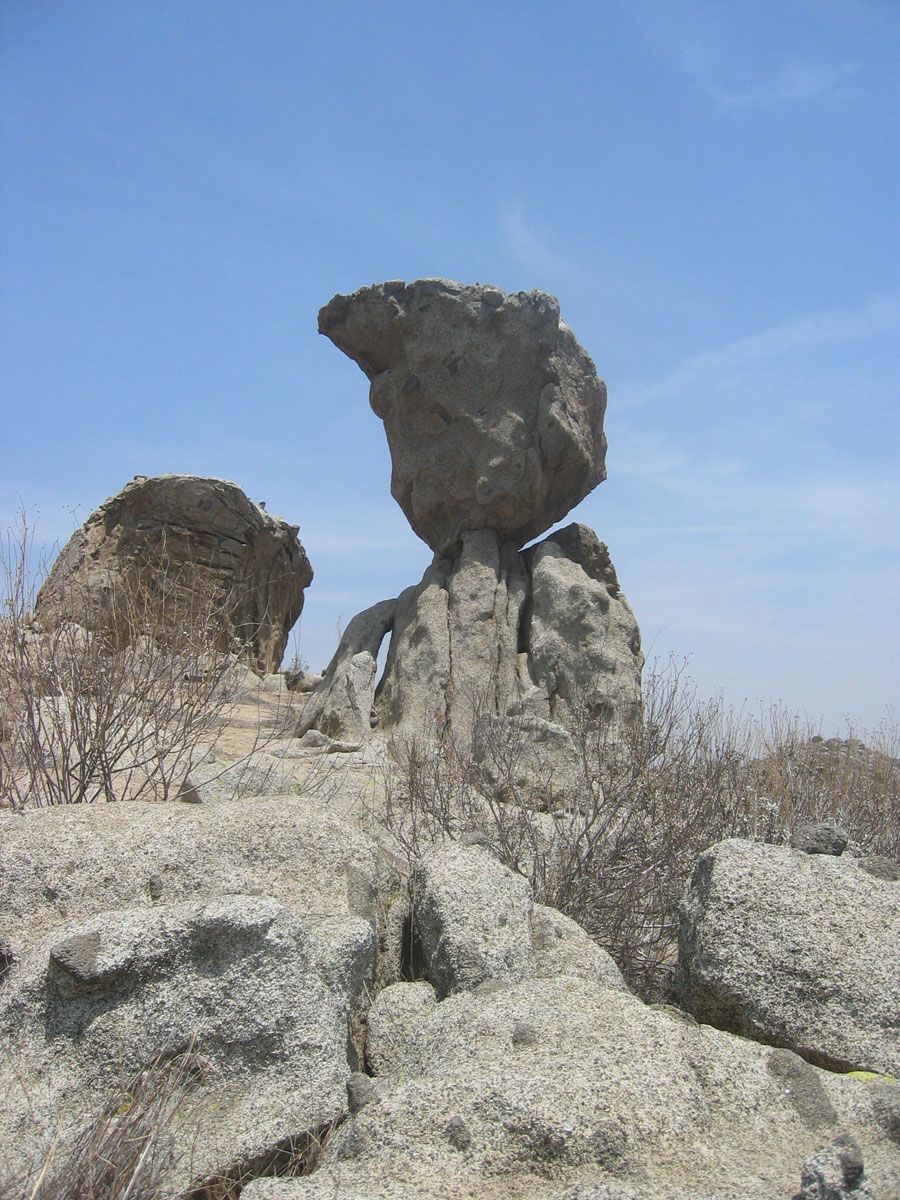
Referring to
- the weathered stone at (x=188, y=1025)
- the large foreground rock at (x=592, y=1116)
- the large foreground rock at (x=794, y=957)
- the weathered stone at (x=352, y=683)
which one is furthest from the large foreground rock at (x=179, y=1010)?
the weathered stone at (x=352, y=683)

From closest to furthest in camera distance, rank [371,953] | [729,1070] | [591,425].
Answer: [729,1070] → [371,953] → [591,425]

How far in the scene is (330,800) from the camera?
7.53 meters

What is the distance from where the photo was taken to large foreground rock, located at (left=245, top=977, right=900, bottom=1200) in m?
3.16

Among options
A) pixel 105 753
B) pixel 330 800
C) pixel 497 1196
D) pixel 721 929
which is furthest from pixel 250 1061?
pixel 330 800

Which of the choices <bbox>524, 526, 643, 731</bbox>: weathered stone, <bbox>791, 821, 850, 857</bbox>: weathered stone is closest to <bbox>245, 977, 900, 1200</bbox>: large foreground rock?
<bbox>791, 821, 850, 857</bbox>: weathered stone

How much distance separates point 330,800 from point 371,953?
123 inches

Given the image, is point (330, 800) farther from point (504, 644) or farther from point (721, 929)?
point (504, 644)

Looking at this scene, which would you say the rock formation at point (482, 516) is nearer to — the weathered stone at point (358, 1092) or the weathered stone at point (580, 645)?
the weathered stone at point (580, 645)

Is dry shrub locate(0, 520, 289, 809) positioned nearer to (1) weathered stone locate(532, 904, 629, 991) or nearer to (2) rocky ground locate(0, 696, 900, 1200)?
(2) rocky ground locate(0, 696, 900, 1200)

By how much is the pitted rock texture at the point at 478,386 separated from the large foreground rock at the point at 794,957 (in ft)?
25.0

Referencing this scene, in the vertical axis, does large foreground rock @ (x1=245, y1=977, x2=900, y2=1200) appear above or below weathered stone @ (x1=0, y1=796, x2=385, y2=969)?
below

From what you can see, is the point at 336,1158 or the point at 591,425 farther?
the point at 591,425

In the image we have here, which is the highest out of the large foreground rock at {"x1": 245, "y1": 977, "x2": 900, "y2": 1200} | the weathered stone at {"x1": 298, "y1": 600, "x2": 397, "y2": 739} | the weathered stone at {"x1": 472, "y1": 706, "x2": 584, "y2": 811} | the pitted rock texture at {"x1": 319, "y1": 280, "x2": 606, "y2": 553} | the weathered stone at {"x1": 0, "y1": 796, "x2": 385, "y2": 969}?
the pitted rock texture at {"x1": 319, "y1": 280, "x2": 606, "y2": 553}

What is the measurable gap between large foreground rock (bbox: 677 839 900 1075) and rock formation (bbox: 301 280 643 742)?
5980mm
